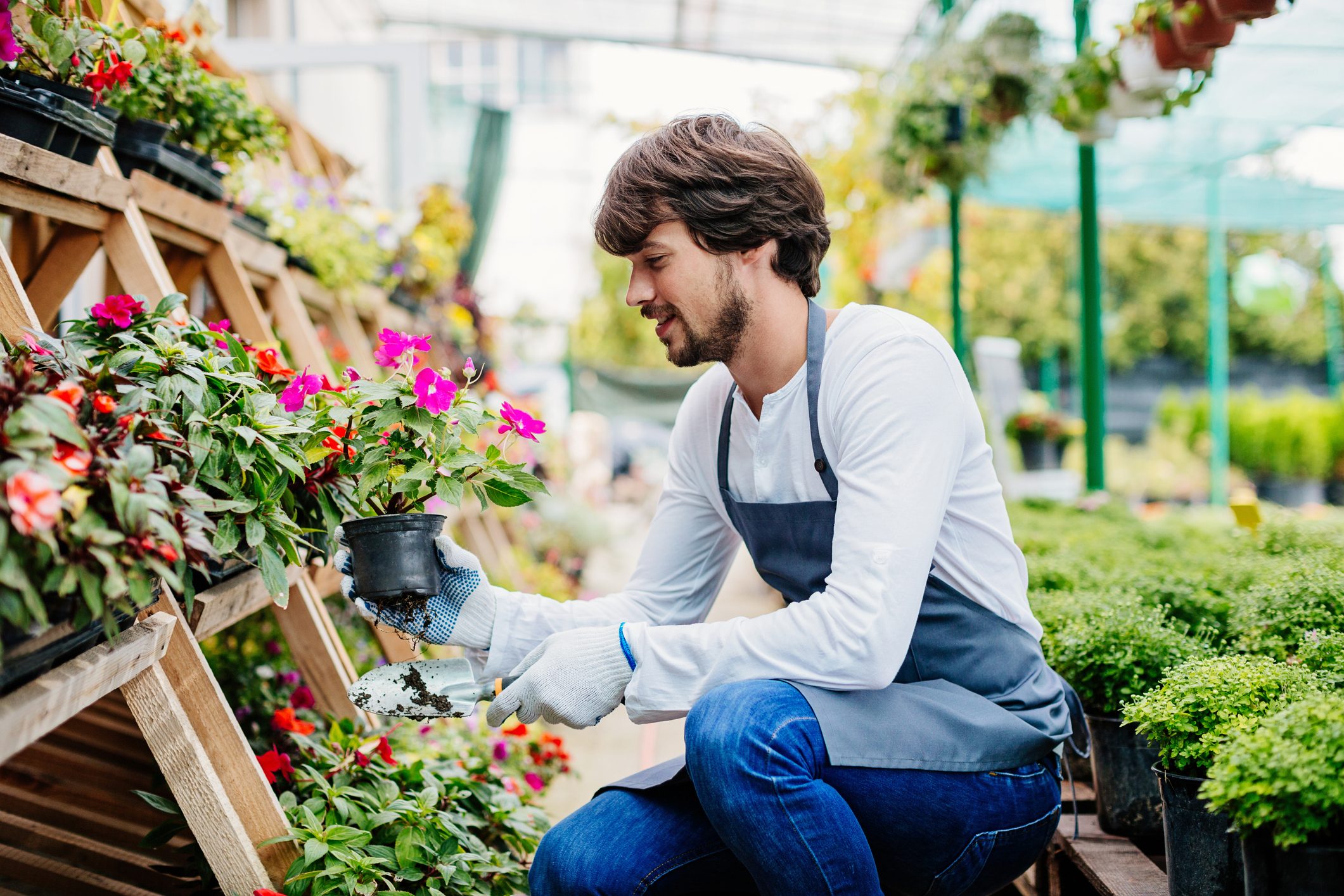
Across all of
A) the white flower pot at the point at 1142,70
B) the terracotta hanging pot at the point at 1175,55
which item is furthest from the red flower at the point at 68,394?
the white flower pot at the point at 1142,70

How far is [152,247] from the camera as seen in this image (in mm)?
1759

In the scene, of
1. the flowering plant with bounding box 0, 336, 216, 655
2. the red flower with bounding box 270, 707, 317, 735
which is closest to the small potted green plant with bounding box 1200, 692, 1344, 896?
the flowering plant with bounding box 0, 336, 216, 655

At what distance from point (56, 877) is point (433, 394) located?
0.94 metres

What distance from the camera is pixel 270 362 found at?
138 centimetres

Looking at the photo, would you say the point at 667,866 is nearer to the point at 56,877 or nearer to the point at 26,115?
the point at 56,877

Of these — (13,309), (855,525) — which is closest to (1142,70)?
(855,525)

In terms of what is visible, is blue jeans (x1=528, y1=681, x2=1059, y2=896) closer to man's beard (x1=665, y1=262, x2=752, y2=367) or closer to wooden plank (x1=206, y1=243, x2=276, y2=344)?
man's beard (x1=665, y1=262, x2=752, y2=367)

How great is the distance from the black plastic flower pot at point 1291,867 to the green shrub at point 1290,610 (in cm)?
49

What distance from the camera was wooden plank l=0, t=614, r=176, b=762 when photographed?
932mm

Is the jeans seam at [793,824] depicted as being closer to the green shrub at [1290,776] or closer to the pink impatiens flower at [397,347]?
the green shrub at [1290,776]

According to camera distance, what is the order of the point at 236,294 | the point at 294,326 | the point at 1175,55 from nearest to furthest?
the point at 236,294 → the point at 294,326 → the point at 1175,55

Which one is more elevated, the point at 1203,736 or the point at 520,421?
the point at 520,421

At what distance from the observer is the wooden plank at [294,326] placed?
8.39 feet

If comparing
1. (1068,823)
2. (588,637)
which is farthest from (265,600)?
(1068,823)
